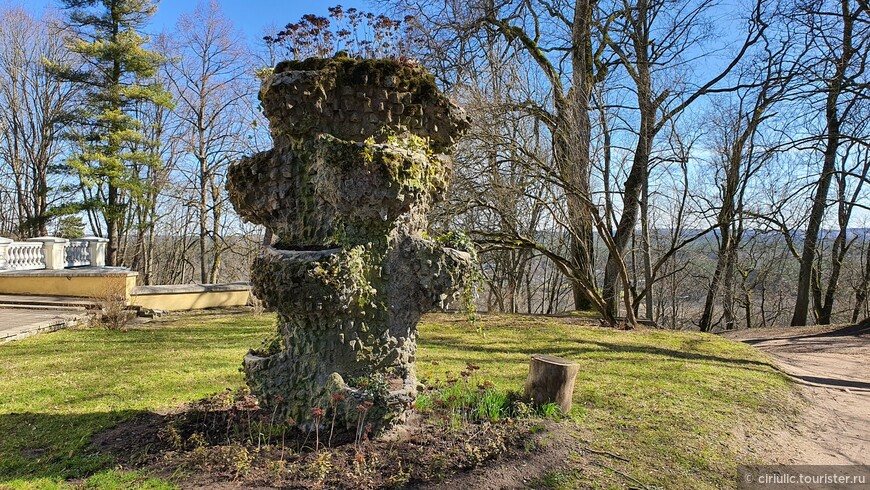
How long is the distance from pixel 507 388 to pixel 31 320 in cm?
987

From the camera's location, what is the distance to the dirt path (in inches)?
163

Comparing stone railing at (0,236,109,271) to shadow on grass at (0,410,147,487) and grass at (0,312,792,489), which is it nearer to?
grass at (0,312,792,489)

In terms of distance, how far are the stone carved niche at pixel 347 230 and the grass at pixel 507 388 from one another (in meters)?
1.06

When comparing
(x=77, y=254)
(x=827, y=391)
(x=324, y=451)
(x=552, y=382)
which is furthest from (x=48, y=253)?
(x=827, y=391)

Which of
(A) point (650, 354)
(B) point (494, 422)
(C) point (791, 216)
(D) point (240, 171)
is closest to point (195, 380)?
(D) point (240, 171)

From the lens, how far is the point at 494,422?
3.88 metres

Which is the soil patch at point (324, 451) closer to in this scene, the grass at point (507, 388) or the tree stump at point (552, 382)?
the grass at point (507, 388)

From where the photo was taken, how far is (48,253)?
44.6ft

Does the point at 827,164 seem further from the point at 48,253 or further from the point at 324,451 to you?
the point at 48,253

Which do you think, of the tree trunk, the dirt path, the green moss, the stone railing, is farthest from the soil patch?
the stone railing

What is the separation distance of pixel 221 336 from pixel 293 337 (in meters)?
6.09

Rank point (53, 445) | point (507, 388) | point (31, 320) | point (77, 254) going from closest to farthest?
point (53, 445) < point (507, 388) < point (31, 320) < point (77, 254)

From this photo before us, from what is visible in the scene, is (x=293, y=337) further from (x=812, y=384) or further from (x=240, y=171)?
(x=812, y=384)

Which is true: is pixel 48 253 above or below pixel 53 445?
above
